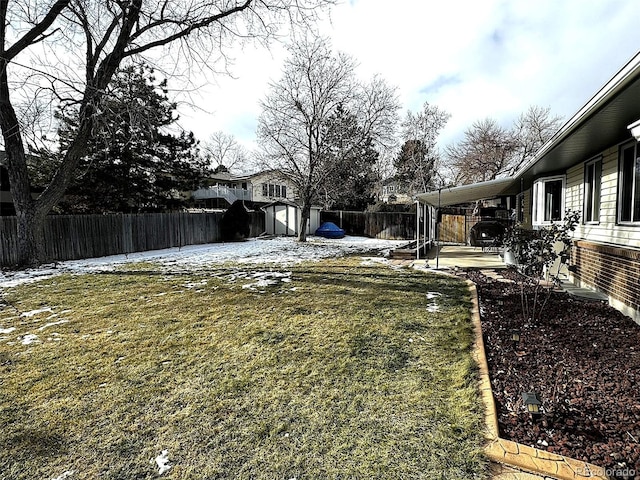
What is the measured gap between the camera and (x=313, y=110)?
15.6m

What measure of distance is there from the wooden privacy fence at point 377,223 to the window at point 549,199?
35.4ft

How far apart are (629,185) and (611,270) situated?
1.24 m

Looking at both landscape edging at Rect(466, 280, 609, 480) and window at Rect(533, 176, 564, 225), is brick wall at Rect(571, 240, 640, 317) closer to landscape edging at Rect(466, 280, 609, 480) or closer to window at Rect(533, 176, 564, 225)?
window at Rect(533, 176, 564, 225)

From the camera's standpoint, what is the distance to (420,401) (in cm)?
252

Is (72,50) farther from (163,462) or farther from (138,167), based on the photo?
(163,462)

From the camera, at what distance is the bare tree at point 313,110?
15531 millimetres

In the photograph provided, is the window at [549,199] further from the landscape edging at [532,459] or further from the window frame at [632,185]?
the landscape edging at [532,459]

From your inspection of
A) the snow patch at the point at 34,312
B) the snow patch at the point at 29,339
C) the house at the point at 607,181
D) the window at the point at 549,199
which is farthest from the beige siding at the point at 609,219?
the snow patch at the point at 34,312

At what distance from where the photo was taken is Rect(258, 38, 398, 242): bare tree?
15531 millimetres

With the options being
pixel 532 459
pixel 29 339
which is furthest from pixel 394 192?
pixel 532 459

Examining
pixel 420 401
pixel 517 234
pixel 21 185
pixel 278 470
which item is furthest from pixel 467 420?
pixel 21 185

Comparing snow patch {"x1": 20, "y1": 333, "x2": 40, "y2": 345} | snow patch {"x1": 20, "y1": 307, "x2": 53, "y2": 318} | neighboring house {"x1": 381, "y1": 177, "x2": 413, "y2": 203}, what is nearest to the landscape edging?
snow patch {"x1": 20, "y1": 333, "x2": 40, "y2": 345}

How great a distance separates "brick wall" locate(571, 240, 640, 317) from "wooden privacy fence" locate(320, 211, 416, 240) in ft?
42.9

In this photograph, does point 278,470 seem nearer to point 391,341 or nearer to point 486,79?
point 391,341
